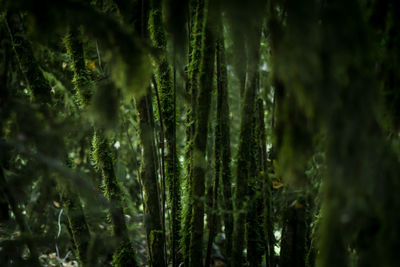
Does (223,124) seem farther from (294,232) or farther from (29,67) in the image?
(29,67)

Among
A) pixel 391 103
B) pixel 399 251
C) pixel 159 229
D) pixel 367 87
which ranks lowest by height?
pixel 399 251

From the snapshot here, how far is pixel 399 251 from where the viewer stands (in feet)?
3.82

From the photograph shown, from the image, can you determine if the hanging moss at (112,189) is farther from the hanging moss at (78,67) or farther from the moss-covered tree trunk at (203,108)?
the moss-covered tree trunk at (203,108)

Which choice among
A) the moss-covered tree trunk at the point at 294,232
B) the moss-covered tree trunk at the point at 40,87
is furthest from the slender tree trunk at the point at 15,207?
the moss-covered tree trunk at the point at 294,232

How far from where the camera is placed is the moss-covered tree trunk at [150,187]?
246cm

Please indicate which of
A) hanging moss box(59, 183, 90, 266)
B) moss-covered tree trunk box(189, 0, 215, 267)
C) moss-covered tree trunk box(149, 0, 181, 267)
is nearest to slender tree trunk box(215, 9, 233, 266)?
moss-covered tree trunk box(189, 0, 215, 267)

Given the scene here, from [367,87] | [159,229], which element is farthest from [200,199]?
[367,87]

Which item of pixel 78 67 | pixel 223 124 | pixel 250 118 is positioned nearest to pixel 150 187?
pixel 223 124

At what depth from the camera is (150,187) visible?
2.53 meters

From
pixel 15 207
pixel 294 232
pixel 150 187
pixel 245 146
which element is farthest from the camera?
pixel 150 187

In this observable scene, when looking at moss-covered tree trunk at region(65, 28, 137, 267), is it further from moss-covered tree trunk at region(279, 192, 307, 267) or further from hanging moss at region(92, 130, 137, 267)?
moss-covered tree trunk at region(279, 192, 307, 267)

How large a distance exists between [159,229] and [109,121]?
1.35 metres

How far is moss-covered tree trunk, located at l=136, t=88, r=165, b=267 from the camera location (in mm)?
2459

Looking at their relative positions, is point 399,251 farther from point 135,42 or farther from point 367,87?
point 135,42
